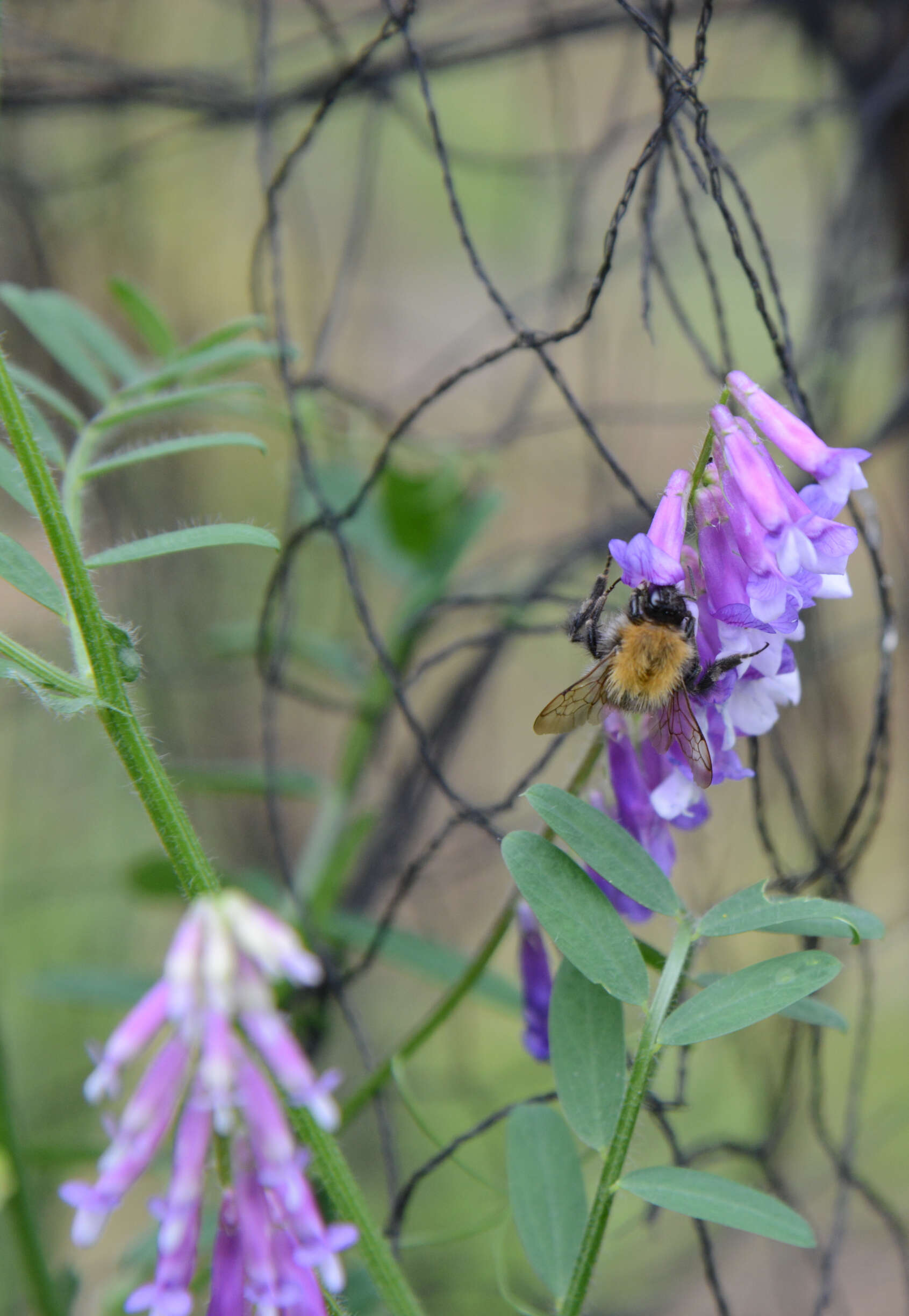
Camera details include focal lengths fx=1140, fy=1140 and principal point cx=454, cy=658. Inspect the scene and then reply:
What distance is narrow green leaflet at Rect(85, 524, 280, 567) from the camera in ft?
2.27

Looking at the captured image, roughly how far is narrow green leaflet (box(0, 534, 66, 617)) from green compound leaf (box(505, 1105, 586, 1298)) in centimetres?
48

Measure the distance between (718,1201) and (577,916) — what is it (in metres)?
0.18

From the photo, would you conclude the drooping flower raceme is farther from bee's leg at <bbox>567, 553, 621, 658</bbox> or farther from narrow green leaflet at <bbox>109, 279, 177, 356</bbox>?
narrow green leaflet at <bbox>109, 279, 177, 356</bbox>

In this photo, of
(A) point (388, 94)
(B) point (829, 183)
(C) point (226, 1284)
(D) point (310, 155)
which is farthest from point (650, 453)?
(C) point (226, 1284)

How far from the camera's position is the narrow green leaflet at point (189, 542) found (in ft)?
2.27

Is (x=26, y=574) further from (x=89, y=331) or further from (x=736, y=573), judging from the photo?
(x=89, y=331)

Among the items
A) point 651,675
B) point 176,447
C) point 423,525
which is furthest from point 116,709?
point 423,525

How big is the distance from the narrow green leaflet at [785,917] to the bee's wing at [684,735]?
79 millimetres

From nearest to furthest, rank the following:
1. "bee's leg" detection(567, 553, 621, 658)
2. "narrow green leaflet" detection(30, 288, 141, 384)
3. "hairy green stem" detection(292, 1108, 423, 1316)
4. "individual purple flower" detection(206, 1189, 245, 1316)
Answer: "individual purple flower" detection(206, 1189, 245, 1316), "hairy green stem" detection(292, 1108, 423, 1316), "bee's leg" detection(567, 553, 621, 658), "narrow green leaflet" detection(30, 288, 141, 384)

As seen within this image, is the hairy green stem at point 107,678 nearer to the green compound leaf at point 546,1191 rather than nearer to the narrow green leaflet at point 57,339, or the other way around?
the green compound leaf at point 546,1191

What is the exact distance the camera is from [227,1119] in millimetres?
433

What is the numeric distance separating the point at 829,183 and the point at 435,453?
745 millimetres

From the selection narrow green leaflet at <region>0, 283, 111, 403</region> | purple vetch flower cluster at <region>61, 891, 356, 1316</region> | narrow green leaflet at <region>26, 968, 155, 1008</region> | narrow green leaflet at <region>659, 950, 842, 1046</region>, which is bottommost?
purple vetch flower cluster at <region>61, 891, 356, 1316</region>

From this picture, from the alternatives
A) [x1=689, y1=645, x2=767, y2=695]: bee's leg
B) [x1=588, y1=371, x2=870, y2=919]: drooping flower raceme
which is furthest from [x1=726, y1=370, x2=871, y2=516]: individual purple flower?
[x1=689, y1=645, x2=767, y2=695]: bee's leg
